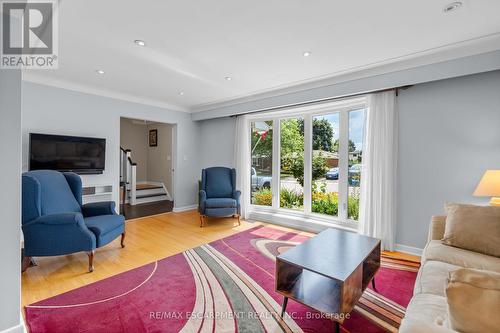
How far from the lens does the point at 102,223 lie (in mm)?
2826

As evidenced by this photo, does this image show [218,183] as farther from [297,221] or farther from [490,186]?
[490,186]

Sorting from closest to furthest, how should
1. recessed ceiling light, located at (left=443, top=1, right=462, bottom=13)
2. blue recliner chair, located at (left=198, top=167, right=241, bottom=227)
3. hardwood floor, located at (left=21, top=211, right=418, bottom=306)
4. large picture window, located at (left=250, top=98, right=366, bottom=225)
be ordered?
recessed ceiling light, located at (left=443, top=1, right=462, bottom=13)
hardwood floor, located at (left=21, top=211, right=418, bottom=306)
large picture window, located at (left=250, top=98, right=366, bottom=225)
blue recliner chair, located at (left=198, top=167, right=241, bottom=227)

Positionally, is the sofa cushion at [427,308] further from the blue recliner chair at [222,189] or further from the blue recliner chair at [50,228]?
the blue recliner chair at [222,189]

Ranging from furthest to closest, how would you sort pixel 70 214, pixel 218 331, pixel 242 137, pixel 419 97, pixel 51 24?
pixel 242 137
pixel 419 97
pixel 70 214
pixel 51 24
pixel 218 331

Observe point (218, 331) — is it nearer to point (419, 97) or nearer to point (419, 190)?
point (419, 190)

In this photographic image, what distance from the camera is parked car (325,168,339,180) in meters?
3.98

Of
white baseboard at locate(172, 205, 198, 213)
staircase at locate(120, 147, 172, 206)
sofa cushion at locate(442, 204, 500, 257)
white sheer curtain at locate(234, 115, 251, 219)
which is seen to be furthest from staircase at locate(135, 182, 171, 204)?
sofa cushion at locate(442, 204, 500, 257)

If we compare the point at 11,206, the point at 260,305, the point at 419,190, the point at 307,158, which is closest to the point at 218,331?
the point at 260,305

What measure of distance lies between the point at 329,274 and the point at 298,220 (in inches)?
105

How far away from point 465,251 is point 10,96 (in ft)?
11.8

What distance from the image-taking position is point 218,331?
1700mm

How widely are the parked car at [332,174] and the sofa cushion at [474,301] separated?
3.29 meters

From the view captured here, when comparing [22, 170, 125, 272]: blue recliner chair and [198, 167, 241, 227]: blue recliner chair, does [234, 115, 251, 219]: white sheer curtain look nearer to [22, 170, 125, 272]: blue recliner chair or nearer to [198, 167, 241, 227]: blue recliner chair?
[198, 167, 241, 227]: blue recliner chair

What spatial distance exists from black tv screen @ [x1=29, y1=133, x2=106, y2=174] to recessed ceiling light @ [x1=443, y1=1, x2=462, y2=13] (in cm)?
483
